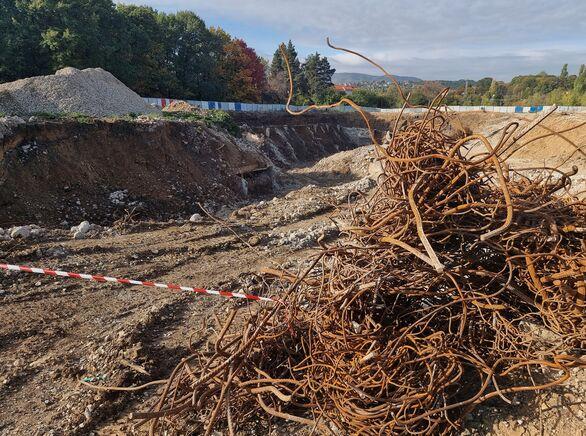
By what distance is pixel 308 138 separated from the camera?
1248 inches

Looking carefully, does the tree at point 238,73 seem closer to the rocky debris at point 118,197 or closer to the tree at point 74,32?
the tree at point 74,32

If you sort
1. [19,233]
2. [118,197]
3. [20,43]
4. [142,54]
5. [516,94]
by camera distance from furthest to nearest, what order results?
[516,94]
[142,54]
[20,43]
[118,197]
[19,233]

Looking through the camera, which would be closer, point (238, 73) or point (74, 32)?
point (74, 32)

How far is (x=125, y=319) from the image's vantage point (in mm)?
5402

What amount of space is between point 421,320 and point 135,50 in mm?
33078

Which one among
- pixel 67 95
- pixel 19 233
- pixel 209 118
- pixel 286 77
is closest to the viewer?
pixel 19 233

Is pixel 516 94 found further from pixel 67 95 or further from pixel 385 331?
pixel 385 331

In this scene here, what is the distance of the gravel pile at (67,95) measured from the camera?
51.5 feet

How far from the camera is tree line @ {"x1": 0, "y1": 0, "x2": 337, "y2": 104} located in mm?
23141

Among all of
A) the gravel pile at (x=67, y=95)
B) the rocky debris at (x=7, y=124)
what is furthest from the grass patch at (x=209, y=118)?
the rocky debris at (x=7, y=124)

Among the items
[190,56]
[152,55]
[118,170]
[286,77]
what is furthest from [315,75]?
[118,170]

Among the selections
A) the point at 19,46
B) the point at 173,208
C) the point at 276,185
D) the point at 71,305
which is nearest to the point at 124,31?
the point at 19,46

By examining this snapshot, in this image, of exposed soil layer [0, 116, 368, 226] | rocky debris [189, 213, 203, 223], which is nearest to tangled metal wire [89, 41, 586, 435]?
rocky debris [189, 213, 203, 223]

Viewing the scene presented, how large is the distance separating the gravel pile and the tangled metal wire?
1599 centimetres
